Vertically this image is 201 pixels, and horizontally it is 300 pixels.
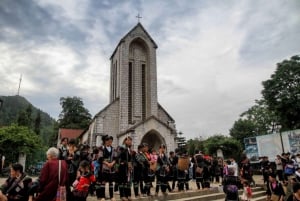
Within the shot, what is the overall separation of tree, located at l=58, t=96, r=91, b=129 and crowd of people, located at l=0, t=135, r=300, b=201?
127ft

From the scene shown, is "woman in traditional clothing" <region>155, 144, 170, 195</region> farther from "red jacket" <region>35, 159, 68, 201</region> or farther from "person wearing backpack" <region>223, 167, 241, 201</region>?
"red jacket" <region>35, 159, 68, 201</region>

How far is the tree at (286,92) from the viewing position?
20203 mm

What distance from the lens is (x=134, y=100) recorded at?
22484mm

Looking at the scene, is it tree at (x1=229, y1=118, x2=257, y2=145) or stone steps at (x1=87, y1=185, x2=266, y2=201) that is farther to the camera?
tree at (x1=229, y1=118, x2=257, y2=145)

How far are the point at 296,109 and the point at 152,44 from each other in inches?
558

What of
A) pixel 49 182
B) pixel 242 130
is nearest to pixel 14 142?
pixel 49 182

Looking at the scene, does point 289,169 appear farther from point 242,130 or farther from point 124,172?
point 242,130

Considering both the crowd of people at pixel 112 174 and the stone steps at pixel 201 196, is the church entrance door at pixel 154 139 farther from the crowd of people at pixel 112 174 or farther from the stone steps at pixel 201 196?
the stone steps at pixel 201 196

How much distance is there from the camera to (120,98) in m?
21.9

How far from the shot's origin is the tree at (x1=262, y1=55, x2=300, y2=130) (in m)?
20.2

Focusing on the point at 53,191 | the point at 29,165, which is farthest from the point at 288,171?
the point at 29,165

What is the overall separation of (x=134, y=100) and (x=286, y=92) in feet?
43.5

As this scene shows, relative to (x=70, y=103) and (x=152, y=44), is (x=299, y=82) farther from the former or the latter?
(x=70, y=103)

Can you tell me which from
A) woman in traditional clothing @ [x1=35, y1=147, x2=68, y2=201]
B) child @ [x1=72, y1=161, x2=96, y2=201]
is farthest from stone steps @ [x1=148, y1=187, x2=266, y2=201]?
woman in traditional clothing @ [x1=35, y1=147, x2=68, y2=201]
